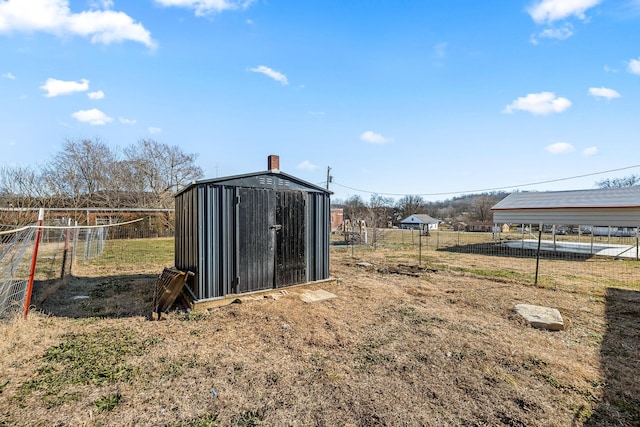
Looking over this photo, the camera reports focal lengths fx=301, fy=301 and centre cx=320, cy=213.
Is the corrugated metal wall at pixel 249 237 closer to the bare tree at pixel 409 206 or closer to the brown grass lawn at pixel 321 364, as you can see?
the brown grass lawn at pixel 321 364

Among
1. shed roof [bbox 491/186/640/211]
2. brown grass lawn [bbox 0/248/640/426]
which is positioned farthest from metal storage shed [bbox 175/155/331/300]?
shed roof [bbox 491/186/640/211]

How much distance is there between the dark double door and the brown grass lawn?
0.44 metres

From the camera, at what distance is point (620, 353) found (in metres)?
3.78

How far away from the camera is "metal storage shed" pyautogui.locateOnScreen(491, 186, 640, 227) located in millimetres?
13203

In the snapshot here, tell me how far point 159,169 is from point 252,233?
1112 inches

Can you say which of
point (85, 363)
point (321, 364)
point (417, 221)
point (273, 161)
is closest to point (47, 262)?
point (273, 161)

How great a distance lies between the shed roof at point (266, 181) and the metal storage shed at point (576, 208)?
1134 cm

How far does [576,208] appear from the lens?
576 inches

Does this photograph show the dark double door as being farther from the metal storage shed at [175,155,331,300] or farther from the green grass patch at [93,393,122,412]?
the green grass patch at [93,393,122,412]

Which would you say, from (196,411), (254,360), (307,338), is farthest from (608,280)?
(196,411)

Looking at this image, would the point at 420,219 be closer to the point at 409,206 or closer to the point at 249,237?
the point at 409,206

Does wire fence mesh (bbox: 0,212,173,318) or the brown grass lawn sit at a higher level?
wire fence mesh (bbox: 0,212,173,318)

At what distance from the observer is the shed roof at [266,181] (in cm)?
542

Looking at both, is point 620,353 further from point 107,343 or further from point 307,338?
point 107,343
